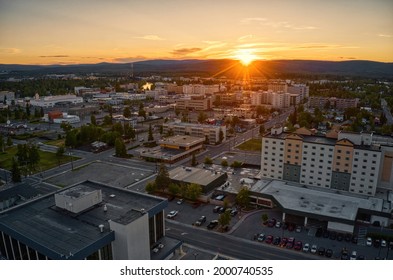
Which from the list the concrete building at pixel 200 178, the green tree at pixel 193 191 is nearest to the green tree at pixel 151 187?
the concrete building at pixel 200 178

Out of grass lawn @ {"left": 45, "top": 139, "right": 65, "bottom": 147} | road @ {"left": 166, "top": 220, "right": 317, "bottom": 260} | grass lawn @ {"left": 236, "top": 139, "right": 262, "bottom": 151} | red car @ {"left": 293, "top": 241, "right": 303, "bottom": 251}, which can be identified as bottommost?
grass lawn @ {"left": 45, "top": 139, "right": 65, "bottom": 147}

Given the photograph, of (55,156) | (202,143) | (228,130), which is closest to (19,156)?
(55,156)

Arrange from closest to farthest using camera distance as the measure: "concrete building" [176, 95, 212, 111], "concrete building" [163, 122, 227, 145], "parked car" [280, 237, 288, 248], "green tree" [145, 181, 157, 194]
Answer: "parked car" [280, 237, 288, 248] → "green tree" [145, 181, 157, 194] → "concrete building" [163, 122, 227, 145] → "concrete building" [176, 95, 212, 111]

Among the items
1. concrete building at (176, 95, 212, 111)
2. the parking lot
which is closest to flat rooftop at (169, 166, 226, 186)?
the parking lot

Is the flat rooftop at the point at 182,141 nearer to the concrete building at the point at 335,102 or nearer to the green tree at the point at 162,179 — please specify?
the green tree at the point at 162,179

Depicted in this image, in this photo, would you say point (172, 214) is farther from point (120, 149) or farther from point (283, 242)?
point (120, 149)

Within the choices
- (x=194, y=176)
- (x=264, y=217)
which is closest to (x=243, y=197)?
(x=264, y=217)

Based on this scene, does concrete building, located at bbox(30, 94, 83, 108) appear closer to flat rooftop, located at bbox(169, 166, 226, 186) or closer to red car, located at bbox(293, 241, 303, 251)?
flat rooftop, located at bbox(169, 166, 226, 186)
